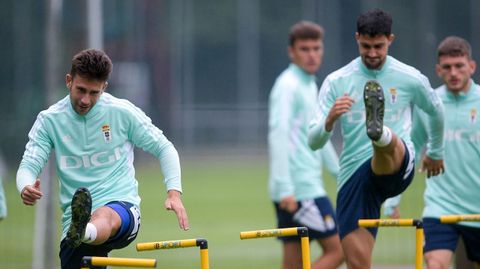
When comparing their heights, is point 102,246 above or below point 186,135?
below

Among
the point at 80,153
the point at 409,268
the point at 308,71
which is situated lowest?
the point at 409,268

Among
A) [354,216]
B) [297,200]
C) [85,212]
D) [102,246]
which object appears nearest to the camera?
[85,212]

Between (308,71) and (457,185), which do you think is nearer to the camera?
(457,185)

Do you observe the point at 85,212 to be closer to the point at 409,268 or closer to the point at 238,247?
the point at 409,268

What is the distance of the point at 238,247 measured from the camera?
1548 centimetres

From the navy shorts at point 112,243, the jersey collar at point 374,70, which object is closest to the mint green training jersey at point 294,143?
the jersey collar at point 374,70

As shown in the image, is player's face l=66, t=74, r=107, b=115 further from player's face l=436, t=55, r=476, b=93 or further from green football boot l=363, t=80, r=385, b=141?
player's face l=436, t=55, r=476, b=93

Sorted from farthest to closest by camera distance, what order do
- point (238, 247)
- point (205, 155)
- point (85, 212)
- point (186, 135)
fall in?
point (205, 155) < point (186, 135) < point (238, 247) < point (85, 212)

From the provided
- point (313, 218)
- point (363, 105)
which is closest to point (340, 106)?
point (363, 105)

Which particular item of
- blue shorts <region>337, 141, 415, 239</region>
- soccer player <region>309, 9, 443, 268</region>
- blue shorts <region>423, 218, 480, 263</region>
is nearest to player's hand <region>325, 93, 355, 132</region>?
soccer player <region>309, 9, 443, 268</region>

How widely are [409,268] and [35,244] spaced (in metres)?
4.03

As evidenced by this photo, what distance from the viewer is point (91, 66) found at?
7035 mm

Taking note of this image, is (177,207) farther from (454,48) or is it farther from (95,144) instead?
(454,48)

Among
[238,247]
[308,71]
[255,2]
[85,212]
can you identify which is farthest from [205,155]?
[85,212]
